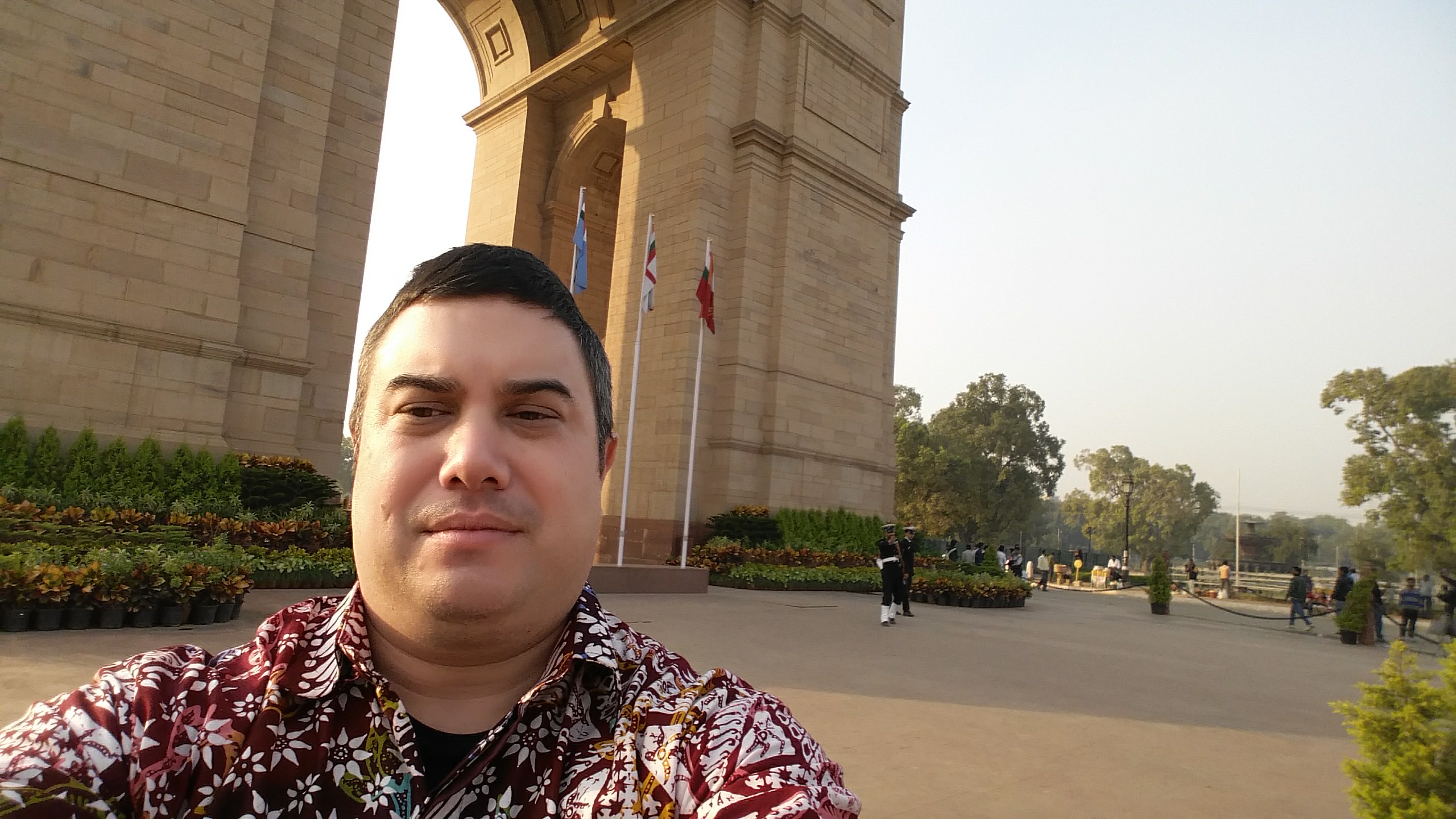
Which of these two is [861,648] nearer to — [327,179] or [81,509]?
[81,509]

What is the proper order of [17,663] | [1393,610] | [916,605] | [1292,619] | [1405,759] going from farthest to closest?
[1393,610] < [1292,619] < [916,605] < [17,663] < [1405,759]

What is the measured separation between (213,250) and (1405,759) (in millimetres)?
13341

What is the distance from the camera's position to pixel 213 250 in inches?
446

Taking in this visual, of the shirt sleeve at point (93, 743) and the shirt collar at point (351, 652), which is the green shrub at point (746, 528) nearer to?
the shirt collar at point (351, 652)

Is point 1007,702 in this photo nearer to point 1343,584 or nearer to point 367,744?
point 367,744

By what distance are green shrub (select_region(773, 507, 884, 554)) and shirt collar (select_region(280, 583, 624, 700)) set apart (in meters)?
15.6

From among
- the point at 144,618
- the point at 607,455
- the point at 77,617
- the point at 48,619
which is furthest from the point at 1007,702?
the point at 48,619

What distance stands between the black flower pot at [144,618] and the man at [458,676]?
692 centimetres

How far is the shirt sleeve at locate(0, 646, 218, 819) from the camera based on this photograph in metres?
0.95

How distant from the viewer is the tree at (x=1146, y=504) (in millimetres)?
73438

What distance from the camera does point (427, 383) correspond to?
1288 millimetres

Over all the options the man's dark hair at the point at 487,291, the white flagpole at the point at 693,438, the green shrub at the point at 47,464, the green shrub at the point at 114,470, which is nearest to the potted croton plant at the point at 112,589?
the green shrub at the point at 114,470

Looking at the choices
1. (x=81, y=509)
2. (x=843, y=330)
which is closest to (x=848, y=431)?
(x=843, y=330)

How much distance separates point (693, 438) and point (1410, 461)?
38690 millimetres
